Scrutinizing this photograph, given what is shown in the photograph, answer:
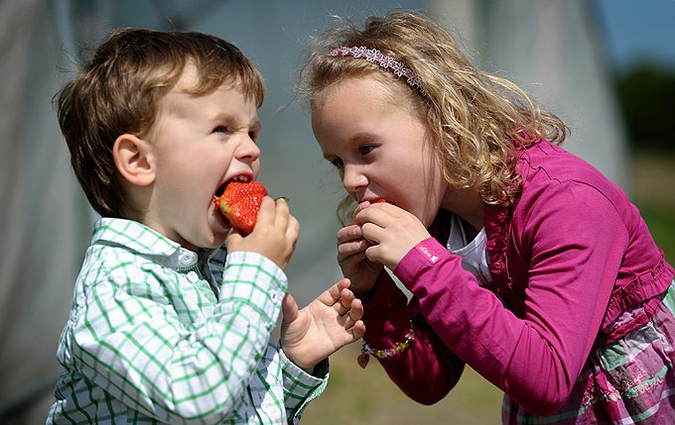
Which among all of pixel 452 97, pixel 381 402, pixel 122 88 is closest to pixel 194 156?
pixel 122 88

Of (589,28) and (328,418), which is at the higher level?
(589,28)

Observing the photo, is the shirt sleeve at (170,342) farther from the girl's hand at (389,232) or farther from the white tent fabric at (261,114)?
the white tent fabric at (261,114)

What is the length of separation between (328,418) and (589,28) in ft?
11.0

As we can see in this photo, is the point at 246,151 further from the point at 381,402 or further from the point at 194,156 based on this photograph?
the point at 381,402

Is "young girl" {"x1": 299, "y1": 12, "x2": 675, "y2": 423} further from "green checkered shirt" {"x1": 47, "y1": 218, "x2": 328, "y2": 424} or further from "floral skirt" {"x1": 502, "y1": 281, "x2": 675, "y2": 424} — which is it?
"green checkered shirt" {"x1": 47, "y1": 218, "x2": 328, "y2": 424}

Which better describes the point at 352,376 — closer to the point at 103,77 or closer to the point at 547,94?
the point at 547,94

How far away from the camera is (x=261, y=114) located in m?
4.83

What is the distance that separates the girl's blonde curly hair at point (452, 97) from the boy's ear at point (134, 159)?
2.21ft

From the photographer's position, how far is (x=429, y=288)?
7.07 ft

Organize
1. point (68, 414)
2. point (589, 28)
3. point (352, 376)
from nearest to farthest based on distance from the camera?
point (68, 414) → point (352, 376) → point (589, 28)

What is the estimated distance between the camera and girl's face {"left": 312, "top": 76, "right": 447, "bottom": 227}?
2.38m

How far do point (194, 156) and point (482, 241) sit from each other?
101cm

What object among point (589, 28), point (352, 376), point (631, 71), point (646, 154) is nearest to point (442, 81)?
point (352, 376)

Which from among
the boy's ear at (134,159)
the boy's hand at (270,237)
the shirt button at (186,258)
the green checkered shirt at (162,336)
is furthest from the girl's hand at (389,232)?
the boy's ear at (134,159)
